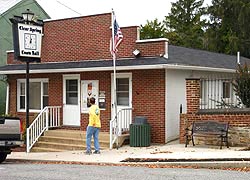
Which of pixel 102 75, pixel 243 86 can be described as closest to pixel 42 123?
pixel 102 75

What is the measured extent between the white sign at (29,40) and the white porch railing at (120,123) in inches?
168

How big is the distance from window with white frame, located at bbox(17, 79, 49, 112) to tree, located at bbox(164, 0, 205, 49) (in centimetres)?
3048

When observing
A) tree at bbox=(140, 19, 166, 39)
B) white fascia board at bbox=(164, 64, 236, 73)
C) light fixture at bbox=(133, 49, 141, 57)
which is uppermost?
tree at bbox=(140, 19, 166, 39)

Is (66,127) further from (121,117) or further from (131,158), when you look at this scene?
(131,158)

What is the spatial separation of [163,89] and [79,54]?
15.7 ft

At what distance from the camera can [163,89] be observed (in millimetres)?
17328

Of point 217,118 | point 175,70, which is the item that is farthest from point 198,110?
point 175,70

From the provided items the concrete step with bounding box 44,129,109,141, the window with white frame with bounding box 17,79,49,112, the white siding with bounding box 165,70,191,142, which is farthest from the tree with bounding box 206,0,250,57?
the concrete step with bounding box 44,129,109,141

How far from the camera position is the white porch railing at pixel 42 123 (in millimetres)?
18203

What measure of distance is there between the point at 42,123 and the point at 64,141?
5.07 ft

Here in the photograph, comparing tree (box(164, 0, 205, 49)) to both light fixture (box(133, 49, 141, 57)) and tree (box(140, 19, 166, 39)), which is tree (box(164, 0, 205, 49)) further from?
light fixture (box(133, 49, 141, 57))

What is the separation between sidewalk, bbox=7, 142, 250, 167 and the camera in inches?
493

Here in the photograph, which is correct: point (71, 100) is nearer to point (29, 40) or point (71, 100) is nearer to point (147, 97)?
point (29, 40)

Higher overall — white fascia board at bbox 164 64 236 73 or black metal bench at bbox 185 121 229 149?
white fascia board at bbox 164 64 236 73
